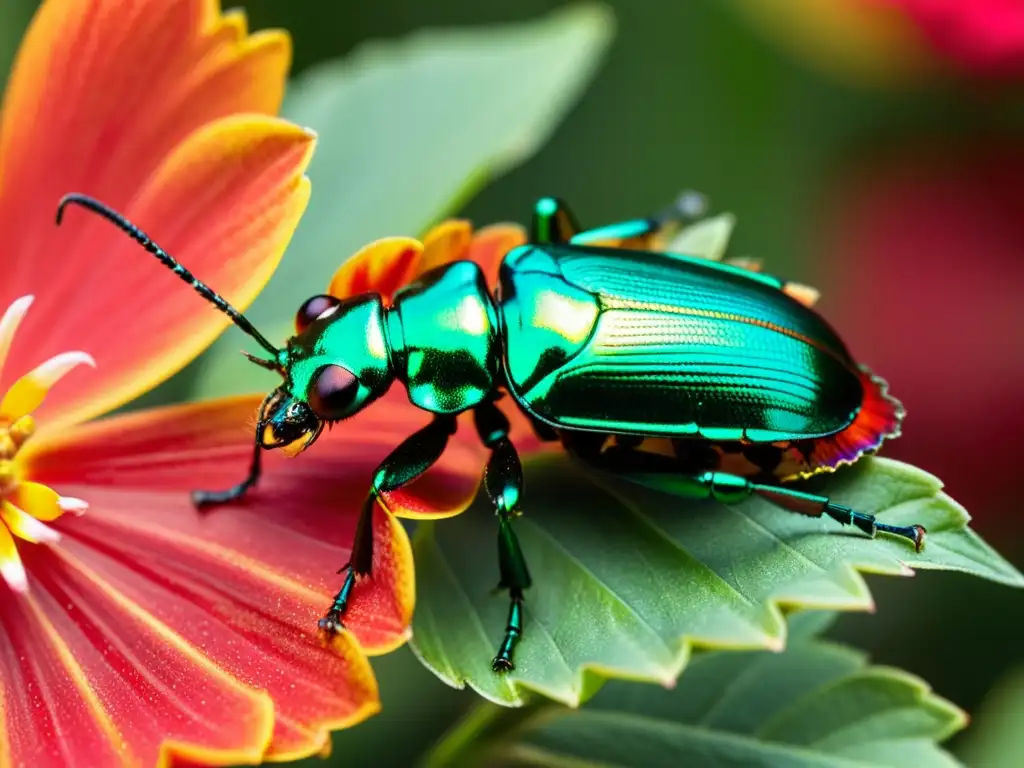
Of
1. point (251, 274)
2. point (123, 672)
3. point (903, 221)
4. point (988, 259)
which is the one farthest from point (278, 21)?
Result: point (123, 672)

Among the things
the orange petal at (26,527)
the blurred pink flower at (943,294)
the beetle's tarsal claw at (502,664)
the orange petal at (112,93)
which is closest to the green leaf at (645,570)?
the beetle's tarsal claw at (502,664)

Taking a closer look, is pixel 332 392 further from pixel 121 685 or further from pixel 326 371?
pixel 121 685

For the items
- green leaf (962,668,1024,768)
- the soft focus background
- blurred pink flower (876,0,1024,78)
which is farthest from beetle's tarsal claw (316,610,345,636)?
blurred pink flower (876,0,1024,78)

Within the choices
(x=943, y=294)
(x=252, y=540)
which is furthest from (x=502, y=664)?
(x=943, y=294)

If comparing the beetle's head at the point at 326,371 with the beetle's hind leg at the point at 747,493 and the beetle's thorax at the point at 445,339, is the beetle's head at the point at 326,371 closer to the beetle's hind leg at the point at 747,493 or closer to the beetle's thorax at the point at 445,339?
the beetle's thorax at the point at 445,339

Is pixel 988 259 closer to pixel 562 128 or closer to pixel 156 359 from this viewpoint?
pixel 562 128

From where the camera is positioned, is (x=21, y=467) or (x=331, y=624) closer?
(x=331, y=624)

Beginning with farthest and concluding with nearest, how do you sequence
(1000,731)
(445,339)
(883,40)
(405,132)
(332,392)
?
(883,40)
(1000,731)
(405,132)
(445,339)
(332,392)
